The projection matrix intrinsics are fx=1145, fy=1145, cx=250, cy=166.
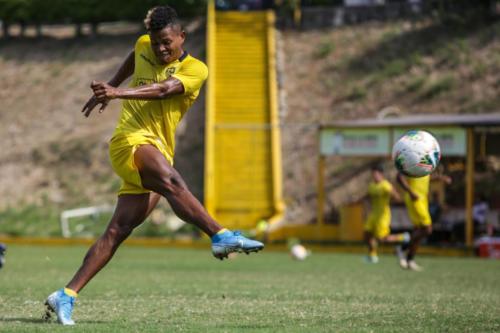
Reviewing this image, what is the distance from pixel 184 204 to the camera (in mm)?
9266

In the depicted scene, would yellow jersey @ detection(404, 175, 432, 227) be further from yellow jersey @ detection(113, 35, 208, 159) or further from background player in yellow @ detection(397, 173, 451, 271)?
yellow jersey @ detection(113, 35, 208, 159)

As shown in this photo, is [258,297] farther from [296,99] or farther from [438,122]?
[296,99]

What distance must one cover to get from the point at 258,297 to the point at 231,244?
11.3ft

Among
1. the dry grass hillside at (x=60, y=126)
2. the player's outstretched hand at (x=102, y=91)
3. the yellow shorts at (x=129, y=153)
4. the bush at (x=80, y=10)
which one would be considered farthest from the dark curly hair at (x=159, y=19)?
the bush at (x=80, y=10)

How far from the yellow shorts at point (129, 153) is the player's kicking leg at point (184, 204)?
119 mm

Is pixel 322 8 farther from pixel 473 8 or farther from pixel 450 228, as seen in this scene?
pixel 450 228

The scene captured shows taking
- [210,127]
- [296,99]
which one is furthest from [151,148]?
[296,99]

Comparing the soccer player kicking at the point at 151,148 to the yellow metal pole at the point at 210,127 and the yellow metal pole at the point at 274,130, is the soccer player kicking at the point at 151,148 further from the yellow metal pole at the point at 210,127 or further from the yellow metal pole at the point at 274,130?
the yellow metal pole at the point at 210,127

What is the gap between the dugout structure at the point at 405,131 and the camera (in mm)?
26844

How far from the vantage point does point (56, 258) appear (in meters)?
23.1

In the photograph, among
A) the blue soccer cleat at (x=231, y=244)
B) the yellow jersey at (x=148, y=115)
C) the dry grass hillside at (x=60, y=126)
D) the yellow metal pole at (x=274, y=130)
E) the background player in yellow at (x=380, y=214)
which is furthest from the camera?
the dry grass hillside at (x=60, y=126)

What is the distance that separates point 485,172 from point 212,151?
8008 millimetres

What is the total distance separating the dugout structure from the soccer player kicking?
17.6m

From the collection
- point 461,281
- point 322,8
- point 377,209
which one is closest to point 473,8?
point 322,8
